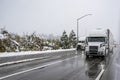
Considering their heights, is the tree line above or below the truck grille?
above

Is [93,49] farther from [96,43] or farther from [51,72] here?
[51,72]

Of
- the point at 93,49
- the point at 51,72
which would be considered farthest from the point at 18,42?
the point at 51,72

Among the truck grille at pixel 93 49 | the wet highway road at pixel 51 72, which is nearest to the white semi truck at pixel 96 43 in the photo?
the truck grille at pixel 93 49

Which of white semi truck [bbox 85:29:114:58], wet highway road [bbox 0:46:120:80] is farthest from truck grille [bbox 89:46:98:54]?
wet highway road [bbox 0:46:120:80]

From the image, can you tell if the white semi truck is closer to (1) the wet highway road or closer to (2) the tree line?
(1) the wet highway road

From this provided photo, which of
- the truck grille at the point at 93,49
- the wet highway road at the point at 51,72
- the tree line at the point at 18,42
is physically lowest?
the wet highway road at the point at 51,72

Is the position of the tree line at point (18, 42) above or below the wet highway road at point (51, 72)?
above

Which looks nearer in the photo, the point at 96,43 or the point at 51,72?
the point at 51,72

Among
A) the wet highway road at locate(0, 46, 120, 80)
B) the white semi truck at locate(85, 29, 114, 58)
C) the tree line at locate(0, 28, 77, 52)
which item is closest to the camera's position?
the wet highway road at locate(0, 46, 120, 80)

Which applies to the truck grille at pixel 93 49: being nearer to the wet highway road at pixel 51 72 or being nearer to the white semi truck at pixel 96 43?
the white semi truck at pixel 96 43

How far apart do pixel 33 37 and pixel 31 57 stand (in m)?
19.4

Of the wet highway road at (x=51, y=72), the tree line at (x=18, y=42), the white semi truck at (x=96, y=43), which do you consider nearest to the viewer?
the wet highway road at (x=51, y=72)

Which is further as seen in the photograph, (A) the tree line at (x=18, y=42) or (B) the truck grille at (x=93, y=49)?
(A) the tree line at (x=18, y=42)

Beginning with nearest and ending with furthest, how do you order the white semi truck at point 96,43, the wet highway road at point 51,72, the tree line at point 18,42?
1. the wet highway road at point 51,72
2. the white semi truck at point 96,43
3. the tree line at point 18,42
